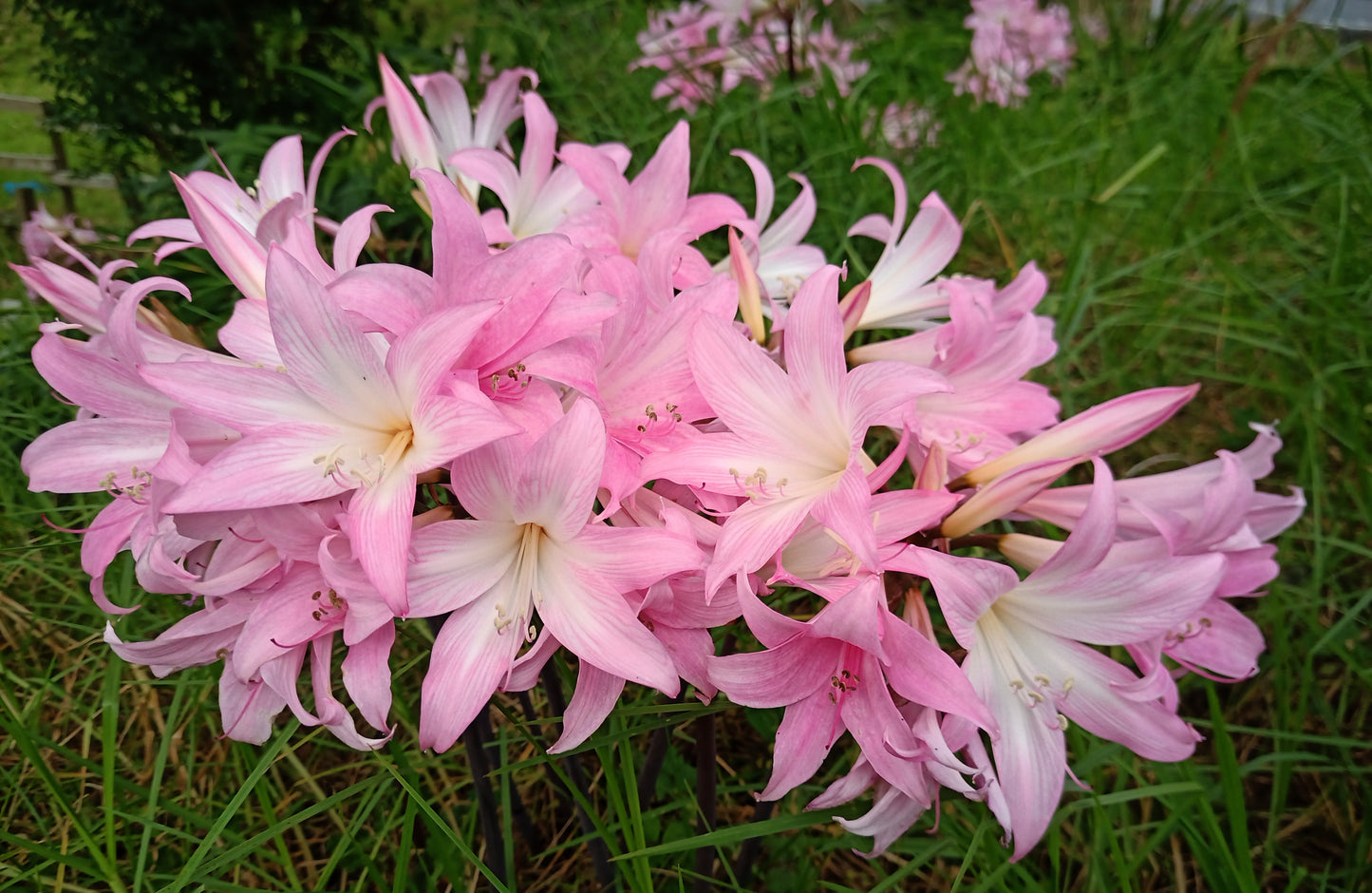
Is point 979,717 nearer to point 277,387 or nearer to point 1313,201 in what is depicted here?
point 277,387

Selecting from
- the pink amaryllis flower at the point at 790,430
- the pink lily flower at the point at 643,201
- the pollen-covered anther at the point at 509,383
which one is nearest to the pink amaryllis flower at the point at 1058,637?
the pink amaryllis flower at the point at 790,430

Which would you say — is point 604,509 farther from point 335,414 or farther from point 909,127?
point 909,127

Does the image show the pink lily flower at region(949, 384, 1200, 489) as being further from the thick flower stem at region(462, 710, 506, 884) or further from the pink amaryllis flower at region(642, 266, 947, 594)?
the thick flower stem at region(462, 710, 506, 884)

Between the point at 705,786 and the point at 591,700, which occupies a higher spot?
the point at 591,700

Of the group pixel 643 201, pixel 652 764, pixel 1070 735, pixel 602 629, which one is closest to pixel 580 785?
pixel 652 764

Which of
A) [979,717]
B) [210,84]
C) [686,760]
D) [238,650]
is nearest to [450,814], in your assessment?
[686,760]

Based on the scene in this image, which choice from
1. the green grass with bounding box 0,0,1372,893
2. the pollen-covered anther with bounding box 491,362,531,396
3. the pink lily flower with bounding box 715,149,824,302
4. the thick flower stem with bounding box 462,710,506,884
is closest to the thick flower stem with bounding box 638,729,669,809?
the green grass with bounding box 0,0,1372,893
